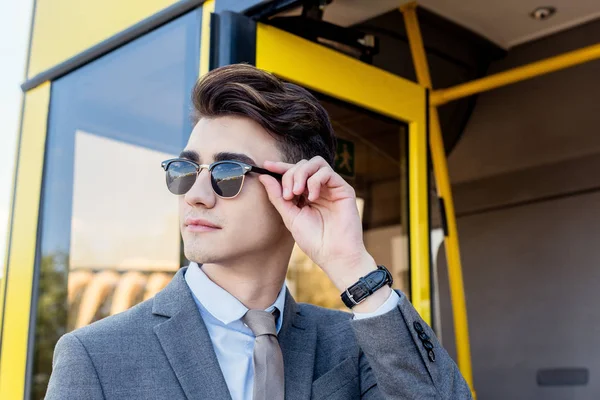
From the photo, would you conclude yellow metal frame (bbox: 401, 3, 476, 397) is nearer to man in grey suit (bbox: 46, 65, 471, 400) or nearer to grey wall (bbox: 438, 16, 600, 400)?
grey wall (bbox: 438, 16, 600, 400)

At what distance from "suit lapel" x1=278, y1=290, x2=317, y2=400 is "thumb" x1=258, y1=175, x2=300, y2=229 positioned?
198 millimetres

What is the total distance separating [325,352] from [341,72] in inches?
59.1

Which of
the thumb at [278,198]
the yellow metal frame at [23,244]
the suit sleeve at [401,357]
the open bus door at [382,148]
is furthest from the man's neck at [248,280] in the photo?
the yellow metal frame at [23,244]

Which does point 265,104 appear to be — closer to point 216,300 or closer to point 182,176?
point 182,176

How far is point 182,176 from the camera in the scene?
69.3 inches

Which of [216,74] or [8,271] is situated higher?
[216,74]

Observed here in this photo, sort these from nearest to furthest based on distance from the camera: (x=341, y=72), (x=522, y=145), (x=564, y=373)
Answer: (x=341, y=72) → (x=564, y=373) → (x=522, y=145)

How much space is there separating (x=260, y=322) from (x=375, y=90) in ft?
5.60

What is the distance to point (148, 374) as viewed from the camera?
1.57 meters

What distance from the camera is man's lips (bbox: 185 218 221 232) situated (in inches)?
66.9

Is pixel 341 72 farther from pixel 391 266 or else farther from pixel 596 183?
pixel 596 183

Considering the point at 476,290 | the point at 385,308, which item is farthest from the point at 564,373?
the point at 385,308

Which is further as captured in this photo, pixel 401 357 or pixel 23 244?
pixel 23 244

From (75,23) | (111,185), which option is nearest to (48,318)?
(111,185)
